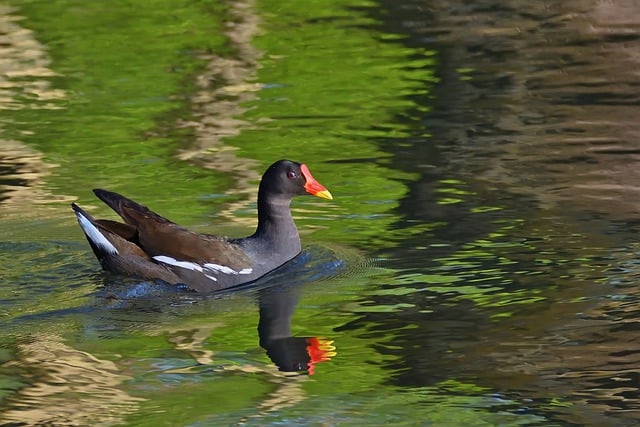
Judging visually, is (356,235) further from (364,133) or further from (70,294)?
(364,133)

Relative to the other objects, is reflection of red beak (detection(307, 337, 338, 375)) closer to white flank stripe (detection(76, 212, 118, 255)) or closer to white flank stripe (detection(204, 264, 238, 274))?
white flank stripe (detection(204, 264, 238, 274))

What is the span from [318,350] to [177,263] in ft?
5.80

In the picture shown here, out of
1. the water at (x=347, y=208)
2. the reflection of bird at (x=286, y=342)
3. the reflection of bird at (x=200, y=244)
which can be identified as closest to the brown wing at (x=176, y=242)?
the reflection of bird at (x=200, y=244)

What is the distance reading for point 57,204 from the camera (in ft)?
39.0

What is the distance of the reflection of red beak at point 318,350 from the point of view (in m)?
8.23

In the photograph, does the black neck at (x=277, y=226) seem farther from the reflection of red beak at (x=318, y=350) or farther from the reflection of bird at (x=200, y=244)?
the reflection of red beak at (x=318, y=350)

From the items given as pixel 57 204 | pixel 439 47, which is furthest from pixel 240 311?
pixel 439 47

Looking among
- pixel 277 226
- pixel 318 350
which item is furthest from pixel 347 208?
pixel 318 350

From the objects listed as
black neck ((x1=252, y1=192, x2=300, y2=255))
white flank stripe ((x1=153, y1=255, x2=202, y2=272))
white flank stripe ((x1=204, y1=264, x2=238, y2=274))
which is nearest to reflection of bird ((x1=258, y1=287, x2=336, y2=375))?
white flank stripe ((x1=204, y1=264, x2=238, y2=274))

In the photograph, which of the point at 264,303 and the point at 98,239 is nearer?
the point at 264,303

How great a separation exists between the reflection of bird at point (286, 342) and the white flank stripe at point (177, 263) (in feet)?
1.62

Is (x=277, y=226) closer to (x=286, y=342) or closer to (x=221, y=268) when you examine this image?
(x=221, y=268)

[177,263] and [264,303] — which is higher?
[177,263]

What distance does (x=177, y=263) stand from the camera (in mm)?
9898
